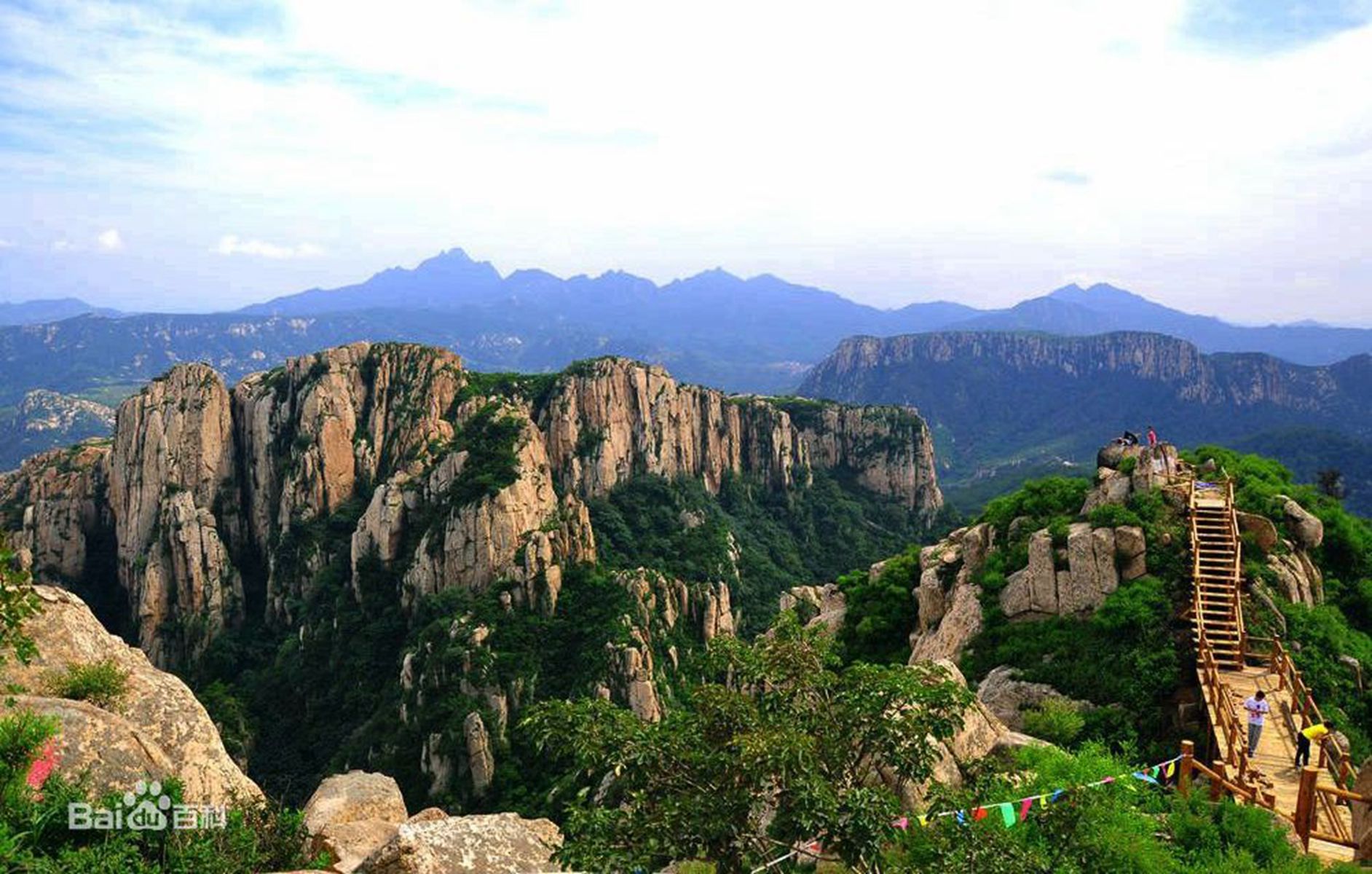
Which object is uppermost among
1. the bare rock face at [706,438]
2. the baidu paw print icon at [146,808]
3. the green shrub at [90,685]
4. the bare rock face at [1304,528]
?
the bare rock face at [1304,528]

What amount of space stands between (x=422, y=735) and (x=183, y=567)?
164ft

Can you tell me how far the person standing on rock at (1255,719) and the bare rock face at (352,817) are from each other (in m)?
20.1

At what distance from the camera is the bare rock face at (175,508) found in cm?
9681

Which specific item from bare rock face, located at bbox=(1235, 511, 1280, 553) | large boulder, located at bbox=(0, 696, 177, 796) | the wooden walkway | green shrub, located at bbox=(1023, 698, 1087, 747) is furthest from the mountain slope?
bare rock face, located at bbox=(1235, 511, 1280, 553)

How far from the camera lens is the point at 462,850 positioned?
1320 cm

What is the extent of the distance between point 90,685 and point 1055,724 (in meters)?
24.3

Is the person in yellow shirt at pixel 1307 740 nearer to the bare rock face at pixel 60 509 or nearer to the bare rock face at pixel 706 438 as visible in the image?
the bare rock face at pixel 706 438

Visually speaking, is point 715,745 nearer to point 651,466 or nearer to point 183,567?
point 183,567

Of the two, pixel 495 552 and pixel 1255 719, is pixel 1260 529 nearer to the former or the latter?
pixel 1255 719

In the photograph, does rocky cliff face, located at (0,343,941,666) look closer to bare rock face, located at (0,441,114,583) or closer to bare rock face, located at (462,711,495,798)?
bare rock face, located at (0,441,114,583)

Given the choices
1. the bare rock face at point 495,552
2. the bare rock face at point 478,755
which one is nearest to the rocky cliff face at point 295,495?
the bare rock face at point 495,552

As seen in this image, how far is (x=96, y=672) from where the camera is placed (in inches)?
617

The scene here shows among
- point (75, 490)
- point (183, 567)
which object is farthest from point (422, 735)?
point (75, 490)

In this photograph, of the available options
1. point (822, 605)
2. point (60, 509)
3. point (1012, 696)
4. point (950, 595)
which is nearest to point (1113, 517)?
point (950, 595)
